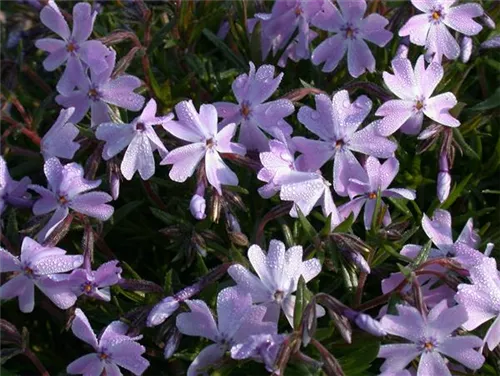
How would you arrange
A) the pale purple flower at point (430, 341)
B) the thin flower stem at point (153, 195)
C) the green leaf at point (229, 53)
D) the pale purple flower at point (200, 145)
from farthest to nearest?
the green leaf at point (229, 53), the thin flower stem at point (153, 195), the pale purple flower at point (200, 145), the pale purple flower at point (430, 341)

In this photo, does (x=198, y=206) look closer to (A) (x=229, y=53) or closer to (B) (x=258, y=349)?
(B) (x=258, y=349)

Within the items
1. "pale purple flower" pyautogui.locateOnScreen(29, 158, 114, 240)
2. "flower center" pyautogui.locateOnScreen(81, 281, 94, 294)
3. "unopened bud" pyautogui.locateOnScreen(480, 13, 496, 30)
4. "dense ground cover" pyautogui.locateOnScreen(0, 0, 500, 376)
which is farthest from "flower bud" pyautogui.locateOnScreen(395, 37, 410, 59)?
"flower center" pyautogui.locateOnScreen(81, 281, 94, 294)

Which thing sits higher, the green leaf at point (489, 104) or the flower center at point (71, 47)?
the flower center at point (71, 47)

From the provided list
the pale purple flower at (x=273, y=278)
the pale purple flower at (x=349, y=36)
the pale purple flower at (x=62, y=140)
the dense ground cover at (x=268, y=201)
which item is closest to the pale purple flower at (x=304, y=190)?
the dense ground cover at (x=268, y=201)

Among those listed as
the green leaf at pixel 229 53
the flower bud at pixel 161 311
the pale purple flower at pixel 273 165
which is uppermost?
the pale purple flower at pixel 273 165

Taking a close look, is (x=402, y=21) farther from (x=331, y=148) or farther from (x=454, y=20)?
(x=331, y=148)

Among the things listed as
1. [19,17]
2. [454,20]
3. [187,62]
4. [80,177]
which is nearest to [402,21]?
[454,20]

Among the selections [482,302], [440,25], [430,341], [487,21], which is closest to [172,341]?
[430,341]

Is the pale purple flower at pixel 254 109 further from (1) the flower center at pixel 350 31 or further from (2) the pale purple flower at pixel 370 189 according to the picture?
(1) the flower center at pixel 350 31
